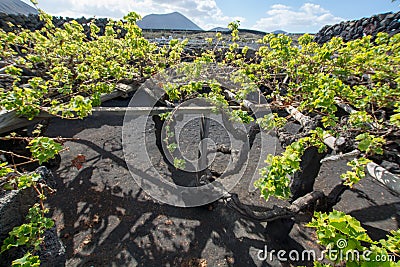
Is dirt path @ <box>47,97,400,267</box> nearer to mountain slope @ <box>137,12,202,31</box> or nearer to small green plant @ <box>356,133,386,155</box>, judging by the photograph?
small green plant @ <box>356,133,386,155</box>

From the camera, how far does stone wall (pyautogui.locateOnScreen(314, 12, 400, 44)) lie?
8.37m

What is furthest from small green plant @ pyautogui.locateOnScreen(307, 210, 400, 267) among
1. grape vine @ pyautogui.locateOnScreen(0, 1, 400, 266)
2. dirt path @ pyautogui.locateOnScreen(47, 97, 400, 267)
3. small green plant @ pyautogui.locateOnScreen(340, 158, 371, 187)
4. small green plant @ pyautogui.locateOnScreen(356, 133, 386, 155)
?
dirt path @ pyautogui.locateOnScreen(47, 97, 400, 267)

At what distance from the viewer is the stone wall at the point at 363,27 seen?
8370 mm

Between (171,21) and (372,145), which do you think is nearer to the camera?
(372,145)

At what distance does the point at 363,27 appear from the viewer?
9812 mm

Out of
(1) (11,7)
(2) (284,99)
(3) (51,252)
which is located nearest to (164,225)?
(3) (51,252)

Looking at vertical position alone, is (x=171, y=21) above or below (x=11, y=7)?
above

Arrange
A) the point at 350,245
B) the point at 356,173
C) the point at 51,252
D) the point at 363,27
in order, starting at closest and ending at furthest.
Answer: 1. the point at 350,245
2. the point at 356,173
3. the point at 51,252
4. the point at 363,27

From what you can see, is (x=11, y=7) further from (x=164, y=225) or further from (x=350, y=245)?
(x=350, y=245)

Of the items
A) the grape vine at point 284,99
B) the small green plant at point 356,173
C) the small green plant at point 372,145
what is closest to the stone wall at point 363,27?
Result: the grape vine at point 284,99

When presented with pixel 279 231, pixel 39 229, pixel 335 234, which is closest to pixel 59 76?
pixel 39 229

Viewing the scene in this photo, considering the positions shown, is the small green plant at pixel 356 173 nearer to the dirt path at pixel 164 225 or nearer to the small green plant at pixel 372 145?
the small green plant at pixel 372 145

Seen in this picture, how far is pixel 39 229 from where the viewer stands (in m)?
1.50

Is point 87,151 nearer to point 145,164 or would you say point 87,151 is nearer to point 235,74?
point 145,164
